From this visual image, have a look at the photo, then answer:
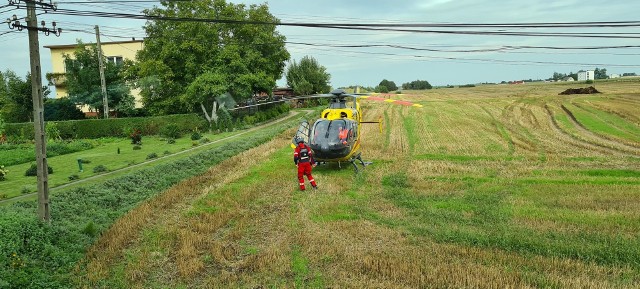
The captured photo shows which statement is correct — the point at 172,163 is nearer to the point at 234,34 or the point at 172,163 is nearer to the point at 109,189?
the point at 109,189

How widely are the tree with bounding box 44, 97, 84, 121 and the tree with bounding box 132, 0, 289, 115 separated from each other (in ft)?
28.6

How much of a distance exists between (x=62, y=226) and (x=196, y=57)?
101 ft

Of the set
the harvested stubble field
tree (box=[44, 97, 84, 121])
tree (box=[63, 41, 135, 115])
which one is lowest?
the harvested stubble field

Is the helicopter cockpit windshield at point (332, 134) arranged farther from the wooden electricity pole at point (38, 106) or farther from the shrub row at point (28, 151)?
the shrub row at point (28, 151)

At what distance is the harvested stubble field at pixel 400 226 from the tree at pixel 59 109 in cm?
3214

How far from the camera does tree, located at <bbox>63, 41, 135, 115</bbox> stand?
144ft

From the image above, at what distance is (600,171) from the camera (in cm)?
1631

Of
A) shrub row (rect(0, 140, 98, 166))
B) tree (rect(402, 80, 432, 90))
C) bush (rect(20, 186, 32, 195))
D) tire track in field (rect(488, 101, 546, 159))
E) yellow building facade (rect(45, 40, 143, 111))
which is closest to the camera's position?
bush (rect(20, 186, 32, 195))

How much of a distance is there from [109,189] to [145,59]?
94.1 ft

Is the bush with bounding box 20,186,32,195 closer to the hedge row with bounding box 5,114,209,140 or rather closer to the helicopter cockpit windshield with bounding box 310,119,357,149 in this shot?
the helicopter cockpit windshield with bounding box 310,119,357,149

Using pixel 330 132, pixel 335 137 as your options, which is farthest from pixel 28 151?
pixel 335 137

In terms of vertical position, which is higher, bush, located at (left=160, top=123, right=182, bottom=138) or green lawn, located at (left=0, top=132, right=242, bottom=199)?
bush, located at (left=160, top=123, right=182, bottom=138)

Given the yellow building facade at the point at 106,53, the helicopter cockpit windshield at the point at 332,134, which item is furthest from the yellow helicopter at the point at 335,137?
the yellow building facade at the point at 106,53

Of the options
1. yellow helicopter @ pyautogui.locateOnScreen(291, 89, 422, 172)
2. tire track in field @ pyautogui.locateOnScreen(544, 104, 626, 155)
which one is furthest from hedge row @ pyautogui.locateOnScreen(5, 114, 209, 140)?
tire track in field @ pyautogui.locateOnScreen(544, 104, 626, 155)
